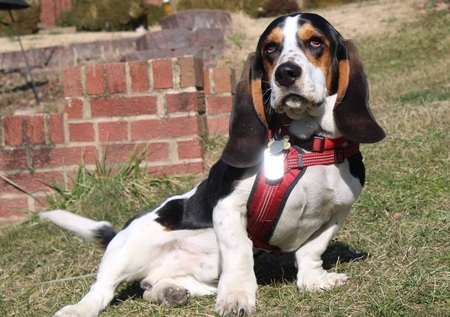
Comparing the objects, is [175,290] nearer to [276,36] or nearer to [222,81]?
[276,36]

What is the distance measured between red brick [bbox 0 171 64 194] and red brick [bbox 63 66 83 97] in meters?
0.58

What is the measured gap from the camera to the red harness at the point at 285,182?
3070 mm

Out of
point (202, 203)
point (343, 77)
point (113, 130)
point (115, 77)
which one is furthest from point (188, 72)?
point (343, 77)

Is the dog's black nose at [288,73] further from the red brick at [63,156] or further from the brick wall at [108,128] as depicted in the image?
the red brick at [63,156]

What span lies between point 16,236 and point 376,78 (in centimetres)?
679

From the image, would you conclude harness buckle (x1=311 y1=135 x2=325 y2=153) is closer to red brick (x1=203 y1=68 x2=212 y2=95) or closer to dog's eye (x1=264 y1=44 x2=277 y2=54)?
dog's eye (x1=264 y1=44 x2=277 y2=54)

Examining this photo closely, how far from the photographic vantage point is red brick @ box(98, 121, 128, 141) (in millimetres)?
5480

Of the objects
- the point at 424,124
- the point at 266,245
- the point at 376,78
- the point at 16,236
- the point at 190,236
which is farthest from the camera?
the point at 376,78

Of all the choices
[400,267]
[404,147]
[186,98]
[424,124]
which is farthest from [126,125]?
[400,267]

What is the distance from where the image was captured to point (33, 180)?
18.3 ft

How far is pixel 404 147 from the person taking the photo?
5520mm

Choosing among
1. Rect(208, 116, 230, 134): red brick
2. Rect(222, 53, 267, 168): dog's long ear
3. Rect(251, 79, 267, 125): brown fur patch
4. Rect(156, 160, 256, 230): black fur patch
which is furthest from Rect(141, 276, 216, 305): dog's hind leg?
Rect(208, 116, 230, 134): red brick

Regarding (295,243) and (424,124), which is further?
(424,124)

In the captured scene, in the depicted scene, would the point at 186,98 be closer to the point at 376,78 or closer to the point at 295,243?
the point at 295,243
